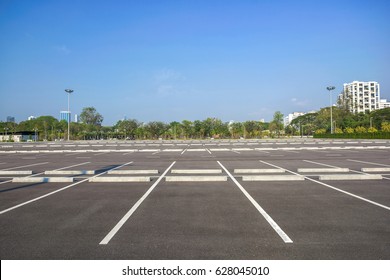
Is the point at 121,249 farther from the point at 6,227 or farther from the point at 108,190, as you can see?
the point at 108,190

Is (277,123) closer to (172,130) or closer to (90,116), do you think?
(172,130)

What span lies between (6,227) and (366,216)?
709 centimetres

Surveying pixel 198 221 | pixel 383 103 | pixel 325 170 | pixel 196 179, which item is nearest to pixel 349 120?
pixel 325 170

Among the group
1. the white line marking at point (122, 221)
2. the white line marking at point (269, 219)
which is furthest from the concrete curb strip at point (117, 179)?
the white line marking at point (269, 219)

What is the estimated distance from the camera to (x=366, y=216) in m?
5.35

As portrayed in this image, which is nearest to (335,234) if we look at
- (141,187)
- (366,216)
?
(366,216)

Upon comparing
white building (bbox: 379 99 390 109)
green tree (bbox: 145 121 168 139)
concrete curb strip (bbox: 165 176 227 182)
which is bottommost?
concrete curb strip (bbox: 165 176 227 182)

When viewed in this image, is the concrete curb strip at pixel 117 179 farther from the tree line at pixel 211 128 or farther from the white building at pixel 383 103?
the white building at pixel 383 103

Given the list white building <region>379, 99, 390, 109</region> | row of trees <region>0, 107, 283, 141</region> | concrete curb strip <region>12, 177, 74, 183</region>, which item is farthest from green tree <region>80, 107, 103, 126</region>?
white building <region>379, 99, 390, 109</region>

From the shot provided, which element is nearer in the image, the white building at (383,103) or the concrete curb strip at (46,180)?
the concrete curb strip at (46,180)

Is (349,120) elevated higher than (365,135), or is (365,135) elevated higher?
(349,120)

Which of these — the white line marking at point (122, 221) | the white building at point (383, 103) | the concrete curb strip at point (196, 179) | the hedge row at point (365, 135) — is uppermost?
the white building at point (383, 103)

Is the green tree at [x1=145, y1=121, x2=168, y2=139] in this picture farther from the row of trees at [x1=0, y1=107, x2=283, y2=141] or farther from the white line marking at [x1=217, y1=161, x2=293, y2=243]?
the white line marking at [x1=217, y1=161, x2=293, y2=243]
